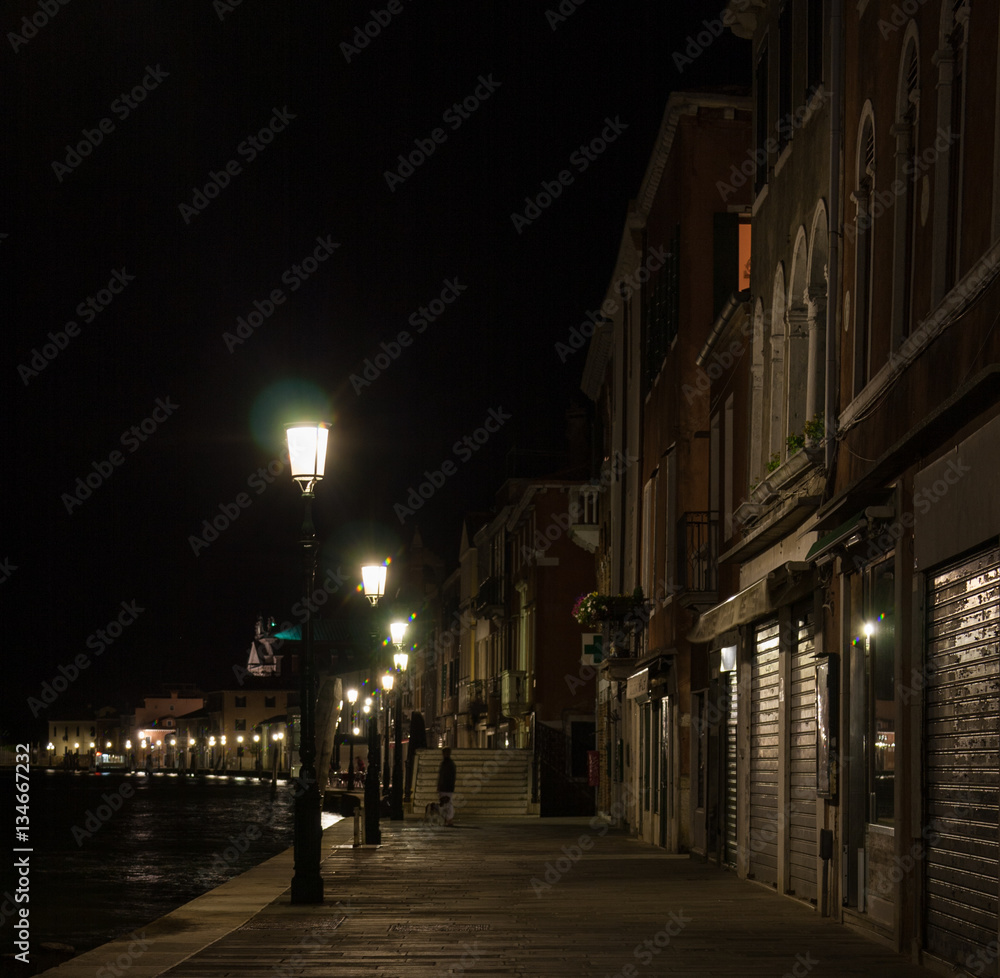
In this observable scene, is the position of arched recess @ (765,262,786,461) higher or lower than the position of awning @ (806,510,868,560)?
higher

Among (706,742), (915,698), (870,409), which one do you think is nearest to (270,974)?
(915,698)

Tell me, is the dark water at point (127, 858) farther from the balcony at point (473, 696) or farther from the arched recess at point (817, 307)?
the balcony at point (473, 696)

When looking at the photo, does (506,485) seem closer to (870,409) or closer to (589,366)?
(589,366)

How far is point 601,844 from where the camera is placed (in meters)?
27.2

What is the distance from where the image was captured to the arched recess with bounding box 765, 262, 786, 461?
704 inches

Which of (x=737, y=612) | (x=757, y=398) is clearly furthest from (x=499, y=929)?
(x=757, y=398)

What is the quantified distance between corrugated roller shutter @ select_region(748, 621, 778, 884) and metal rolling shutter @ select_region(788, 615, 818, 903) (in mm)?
928

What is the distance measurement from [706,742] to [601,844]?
5225 mm

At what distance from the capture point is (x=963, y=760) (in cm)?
1012

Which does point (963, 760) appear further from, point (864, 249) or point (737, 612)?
point (737, 612)

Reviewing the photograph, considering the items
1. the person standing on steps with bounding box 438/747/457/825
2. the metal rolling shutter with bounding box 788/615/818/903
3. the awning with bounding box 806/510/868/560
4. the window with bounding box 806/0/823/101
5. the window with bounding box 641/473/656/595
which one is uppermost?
the window with bounding box 806/0/823/101

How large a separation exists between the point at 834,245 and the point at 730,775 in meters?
9.00

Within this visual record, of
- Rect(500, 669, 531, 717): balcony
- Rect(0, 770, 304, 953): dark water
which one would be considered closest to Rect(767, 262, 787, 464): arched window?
Rect(0, 770, 304, 953): dark water

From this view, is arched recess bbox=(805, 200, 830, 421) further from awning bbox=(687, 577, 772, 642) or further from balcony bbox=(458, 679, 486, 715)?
balcony bbox=(458, 679, 486, 715)
